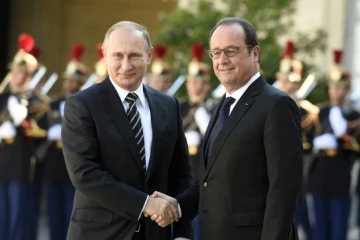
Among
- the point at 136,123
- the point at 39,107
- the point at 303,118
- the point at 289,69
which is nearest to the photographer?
the point at 136,123

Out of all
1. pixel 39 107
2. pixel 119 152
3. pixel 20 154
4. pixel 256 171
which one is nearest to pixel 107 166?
pixel 119 152

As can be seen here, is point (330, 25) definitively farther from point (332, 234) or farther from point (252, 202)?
point (252, 202)

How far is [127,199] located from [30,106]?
5.40 metres

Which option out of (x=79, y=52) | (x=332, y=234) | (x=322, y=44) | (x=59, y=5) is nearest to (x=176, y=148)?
(x=332, y=234)

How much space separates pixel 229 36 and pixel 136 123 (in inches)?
23.7

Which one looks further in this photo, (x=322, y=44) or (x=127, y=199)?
(x=322, y=44)

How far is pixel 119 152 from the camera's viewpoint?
13.0ft

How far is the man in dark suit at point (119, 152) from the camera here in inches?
153

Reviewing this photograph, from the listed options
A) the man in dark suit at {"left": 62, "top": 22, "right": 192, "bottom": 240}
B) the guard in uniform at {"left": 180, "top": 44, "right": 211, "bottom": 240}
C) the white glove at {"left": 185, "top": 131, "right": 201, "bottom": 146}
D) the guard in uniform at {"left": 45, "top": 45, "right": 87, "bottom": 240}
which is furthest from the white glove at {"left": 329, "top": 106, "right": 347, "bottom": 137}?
the man in dark suit at {"left": 62, "top": 22, "right": 192, "bottom": 240}

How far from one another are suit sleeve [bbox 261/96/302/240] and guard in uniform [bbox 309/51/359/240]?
4798mm

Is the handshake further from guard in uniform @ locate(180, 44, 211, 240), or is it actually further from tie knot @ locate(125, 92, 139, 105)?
guard in uniform @ locate(180, 44, 211, 240)

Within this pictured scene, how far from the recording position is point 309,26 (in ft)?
41.1

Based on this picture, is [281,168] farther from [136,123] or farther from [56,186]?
[56,186]

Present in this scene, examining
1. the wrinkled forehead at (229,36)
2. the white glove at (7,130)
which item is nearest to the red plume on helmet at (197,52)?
the white glove at (7,130)
